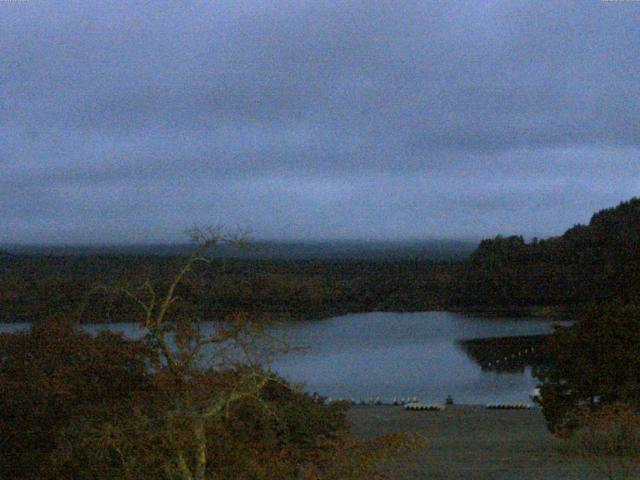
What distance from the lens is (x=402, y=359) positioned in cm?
5250

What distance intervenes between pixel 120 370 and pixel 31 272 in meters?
57.5

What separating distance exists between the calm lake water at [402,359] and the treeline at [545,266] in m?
4.24

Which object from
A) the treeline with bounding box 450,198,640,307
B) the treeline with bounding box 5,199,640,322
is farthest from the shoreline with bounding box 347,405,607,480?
the treeline with bounding box 450,198,640,307

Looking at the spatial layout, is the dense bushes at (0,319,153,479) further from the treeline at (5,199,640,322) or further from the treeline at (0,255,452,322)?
the treeline at (5,199,640,322)

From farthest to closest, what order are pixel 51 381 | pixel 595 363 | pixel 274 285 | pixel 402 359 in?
1. pixel 274 285
2. pixel 402 359
3. pixel 595 363
4. pixel 51 381

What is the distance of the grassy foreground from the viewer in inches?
517

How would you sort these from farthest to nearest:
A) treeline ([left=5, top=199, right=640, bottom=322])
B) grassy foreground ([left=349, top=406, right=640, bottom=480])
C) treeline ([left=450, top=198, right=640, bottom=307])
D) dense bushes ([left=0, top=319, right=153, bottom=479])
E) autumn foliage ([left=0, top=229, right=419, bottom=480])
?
treeline ([left=450, top=198, right=640, bottom=307]) → treeline ([left=5, top=199, right=640, bottom=322]) → grassy foreground ([left=349, top=406, right=640, bottom=480]) → dense bushes ([left=0, top=319, right=153, bottom=479]) → autumn foliage ([left=0, top=229, right=419, bottom=480])

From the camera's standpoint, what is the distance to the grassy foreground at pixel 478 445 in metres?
13.1

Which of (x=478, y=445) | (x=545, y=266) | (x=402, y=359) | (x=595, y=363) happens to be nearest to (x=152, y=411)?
(x=595, y=363)

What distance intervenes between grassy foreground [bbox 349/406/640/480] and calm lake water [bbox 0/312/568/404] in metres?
3.33

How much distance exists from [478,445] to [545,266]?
65.3m

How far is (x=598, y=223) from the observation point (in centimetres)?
8706

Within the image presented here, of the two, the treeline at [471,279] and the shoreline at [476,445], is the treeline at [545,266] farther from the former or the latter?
the shoreline at [476,445]

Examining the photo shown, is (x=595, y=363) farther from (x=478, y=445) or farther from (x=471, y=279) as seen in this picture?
(x=471, y=279)
